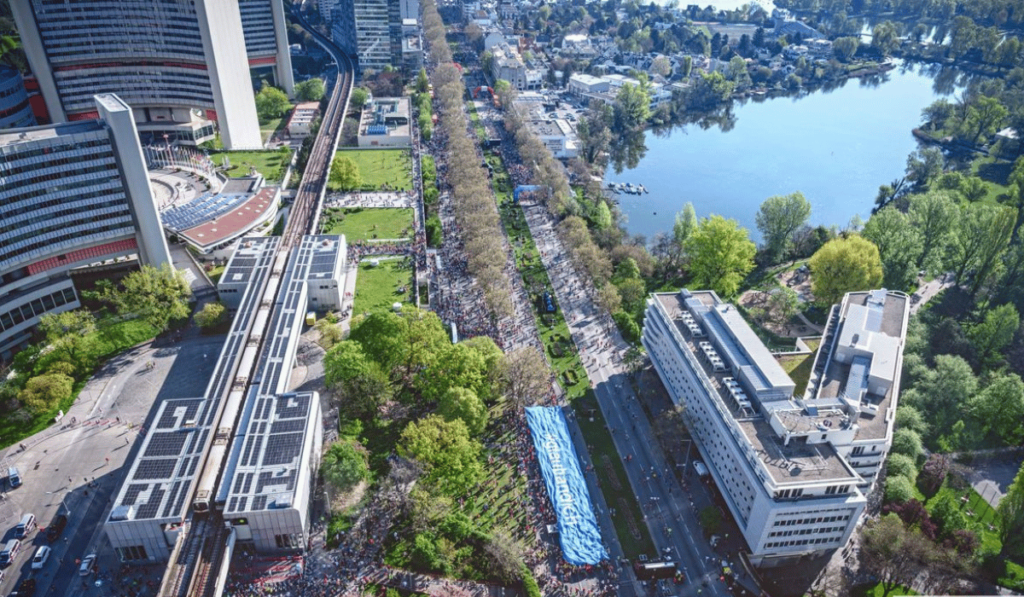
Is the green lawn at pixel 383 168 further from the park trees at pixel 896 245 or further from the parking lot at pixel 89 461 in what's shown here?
the park trees at pixel 896 245

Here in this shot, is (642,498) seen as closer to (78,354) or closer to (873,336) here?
(873,336)

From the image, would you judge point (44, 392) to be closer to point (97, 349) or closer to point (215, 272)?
point (97, 349)

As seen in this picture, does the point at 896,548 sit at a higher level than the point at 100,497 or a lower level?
higher

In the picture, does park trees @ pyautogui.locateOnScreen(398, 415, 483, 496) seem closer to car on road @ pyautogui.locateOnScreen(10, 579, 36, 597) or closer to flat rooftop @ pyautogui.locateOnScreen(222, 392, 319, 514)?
flat rooftop @ pyautogui.locateOnScreen(222, 392, 319, 514)

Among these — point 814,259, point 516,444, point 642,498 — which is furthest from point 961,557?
point 814,259

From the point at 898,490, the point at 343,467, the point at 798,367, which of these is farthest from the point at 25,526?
the point at 798,367

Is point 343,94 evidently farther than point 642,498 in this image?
Yes

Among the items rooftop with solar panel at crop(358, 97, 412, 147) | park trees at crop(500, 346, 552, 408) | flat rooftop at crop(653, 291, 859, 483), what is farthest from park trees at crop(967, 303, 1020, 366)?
rooftop with solar panel at crop(358, 97, 412, 147)

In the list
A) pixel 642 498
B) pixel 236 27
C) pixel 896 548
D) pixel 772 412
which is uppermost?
pixel 236 27
